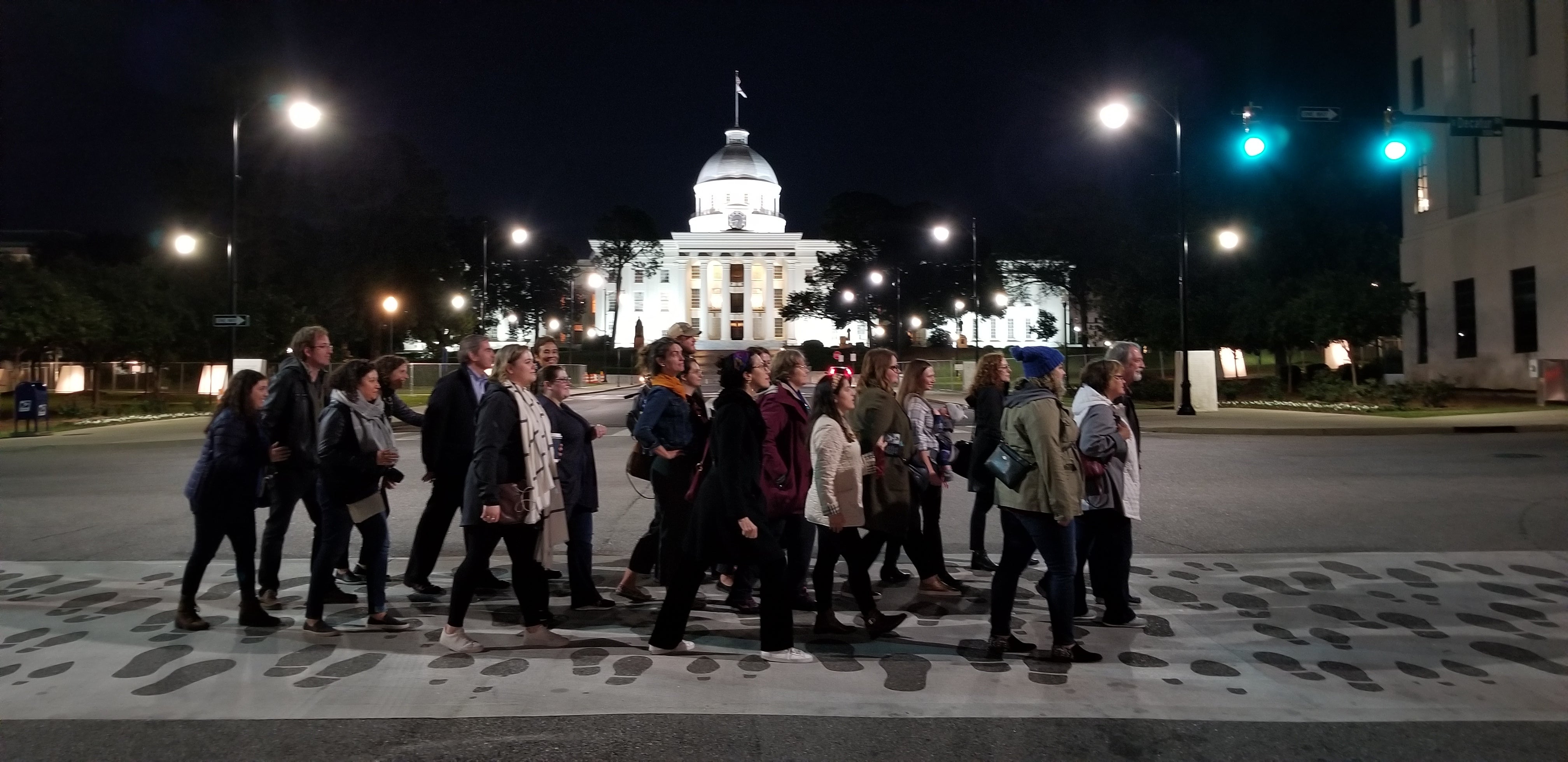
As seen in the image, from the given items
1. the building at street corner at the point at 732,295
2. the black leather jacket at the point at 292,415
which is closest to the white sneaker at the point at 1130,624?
the black leather jacket at the point at 292,415

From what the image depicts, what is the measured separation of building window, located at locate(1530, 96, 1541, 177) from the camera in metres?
33.9

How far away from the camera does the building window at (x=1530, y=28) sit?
34.0m

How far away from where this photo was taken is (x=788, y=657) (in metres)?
5.80

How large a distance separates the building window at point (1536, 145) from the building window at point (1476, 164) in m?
1.96

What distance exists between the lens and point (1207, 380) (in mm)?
27078

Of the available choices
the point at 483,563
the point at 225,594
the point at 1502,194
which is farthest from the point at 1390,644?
the point at 1502,194

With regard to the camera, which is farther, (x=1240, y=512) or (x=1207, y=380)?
(x=1207, y=380)

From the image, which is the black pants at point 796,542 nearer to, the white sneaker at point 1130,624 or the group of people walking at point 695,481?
the group of people walking at point 695,481

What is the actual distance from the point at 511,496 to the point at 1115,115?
18.5m

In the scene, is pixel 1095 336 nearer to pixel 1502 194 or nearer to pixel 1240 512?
pixel 1502 194

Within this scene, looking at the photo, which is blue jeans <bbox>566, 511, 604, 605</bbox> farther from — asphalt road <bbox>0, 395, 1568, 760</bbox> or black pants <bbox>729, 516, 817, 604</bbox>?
asphalt road <bbox>0, 395, 1568, 760</bbox>

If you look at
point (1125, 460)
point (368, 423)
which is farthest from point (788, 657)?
point (368, 423)

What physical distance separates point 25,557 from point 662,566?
612 cm

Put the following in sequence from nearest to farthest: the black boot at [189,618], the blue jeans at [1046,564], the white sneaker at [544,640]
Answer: the blue jeans at [1046,564], the white sneaker at [544,640], the black boot at [189,618]
